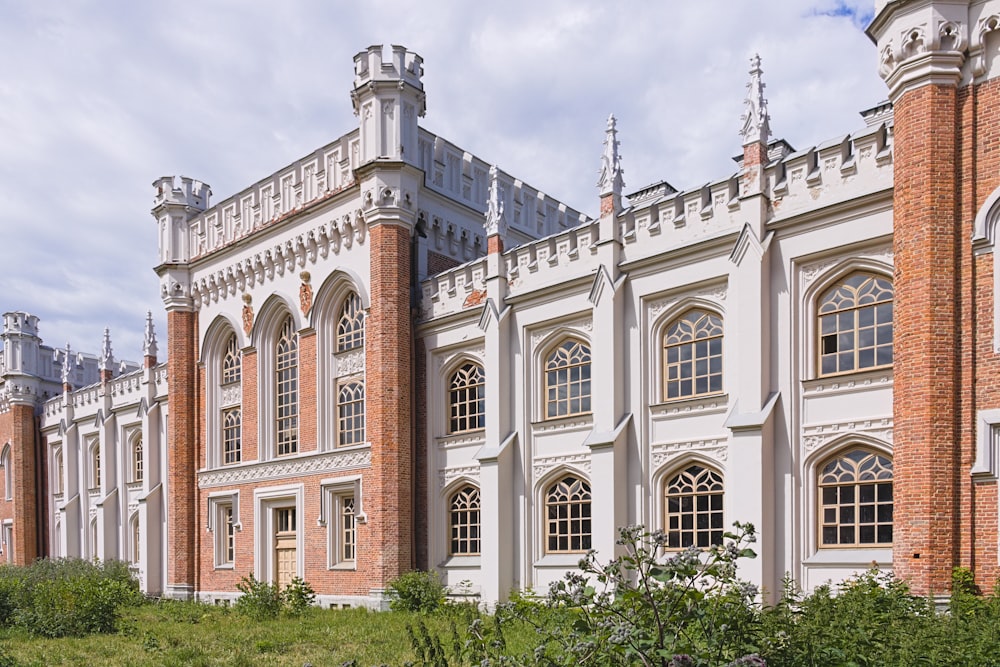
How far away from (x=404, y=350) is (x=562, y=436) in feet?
16.0

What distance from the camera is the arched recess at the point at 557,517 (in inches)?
763

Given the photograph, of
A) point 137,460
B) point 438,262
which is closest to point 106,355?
point 137,460

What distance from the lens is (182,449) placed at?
94.6ft

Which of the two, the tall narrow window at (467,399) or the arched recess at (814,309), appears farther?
the tall narrow window at (467,399)

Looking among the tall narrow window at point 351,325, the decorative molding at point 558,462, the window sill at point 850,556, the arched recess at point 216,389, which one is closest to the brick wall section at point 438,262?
the tall narrow window at point 351,325

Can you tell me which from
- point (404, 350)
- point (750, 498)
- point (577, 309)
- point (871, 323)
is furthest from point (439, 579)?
point (871, 323)

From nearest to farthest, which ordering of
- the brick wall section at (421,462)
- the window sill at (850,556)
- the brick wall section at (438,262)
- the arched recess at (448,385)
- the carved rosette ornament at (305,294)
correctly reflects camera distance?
the window sill at (850,556)
the arched recess at (448,385)
the brick wall section at (421,462)
the brick wall section at (438,262)
the carved rosette ornament at (305,294)

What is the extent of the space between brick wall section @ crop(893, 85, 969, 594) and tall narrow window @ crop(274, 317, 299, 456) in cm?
1656

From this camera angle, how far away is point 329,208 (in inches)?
961

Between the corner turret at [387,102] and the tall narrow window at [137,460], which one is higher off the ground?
the corner turret at [387,102]

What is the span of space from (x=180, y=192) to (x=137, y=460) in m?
11.3

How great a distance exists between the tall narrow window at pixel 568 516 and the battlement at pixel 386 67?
35.2 ft

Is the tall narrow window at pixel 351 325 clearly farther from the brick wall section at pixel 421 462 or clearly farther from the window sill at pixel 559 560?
the window sill at pixel 559 560

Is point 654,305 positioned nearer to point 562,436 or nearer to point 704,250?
point 704,250
